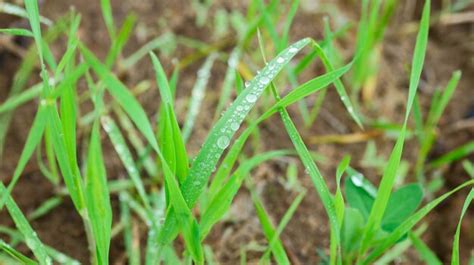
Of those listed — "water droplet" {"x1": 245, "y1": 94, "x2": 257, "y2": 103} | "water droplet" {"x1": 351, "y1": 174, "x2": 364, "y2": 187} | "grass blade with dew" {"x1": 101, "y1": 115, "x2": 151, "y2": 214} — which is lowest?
"water droplet" {"x1": 351, "y1": 174, "x2": 364, "y2": 187}

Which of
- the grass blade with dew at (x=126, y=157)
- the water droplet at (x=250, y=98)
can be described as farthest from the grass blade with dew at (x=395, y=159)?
the grass blade with dew at (x=126, y=157)

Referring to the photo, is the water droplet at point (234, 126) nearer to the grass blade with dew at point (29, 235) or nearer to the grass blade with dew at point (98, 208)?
the grass blade with dew at point (98, 208)

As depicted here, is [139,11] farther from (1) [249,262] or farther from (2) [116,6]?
(1) [249,262]

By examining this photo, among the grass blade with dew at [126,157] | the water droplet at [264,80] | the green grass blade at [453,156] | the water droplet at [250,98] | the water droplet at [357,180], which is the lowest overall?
the green grass blade at [453,156]

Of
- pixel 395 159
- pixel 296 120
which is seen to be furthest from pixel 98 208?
pixel 296 120

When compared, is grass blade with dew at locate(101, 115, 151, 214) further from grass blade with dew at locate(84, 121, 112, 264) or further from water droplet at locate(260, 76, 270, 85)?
water droplet at locate(260, 76, 270, 85)

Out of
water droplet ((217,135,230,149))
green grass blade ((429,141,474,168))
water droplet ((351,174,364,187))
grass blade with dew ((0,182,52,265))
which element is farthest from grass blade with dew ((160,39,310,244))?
green grass blade ((429,141,474,168))

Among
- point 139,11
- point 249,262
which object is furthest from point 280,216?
point 139,11
